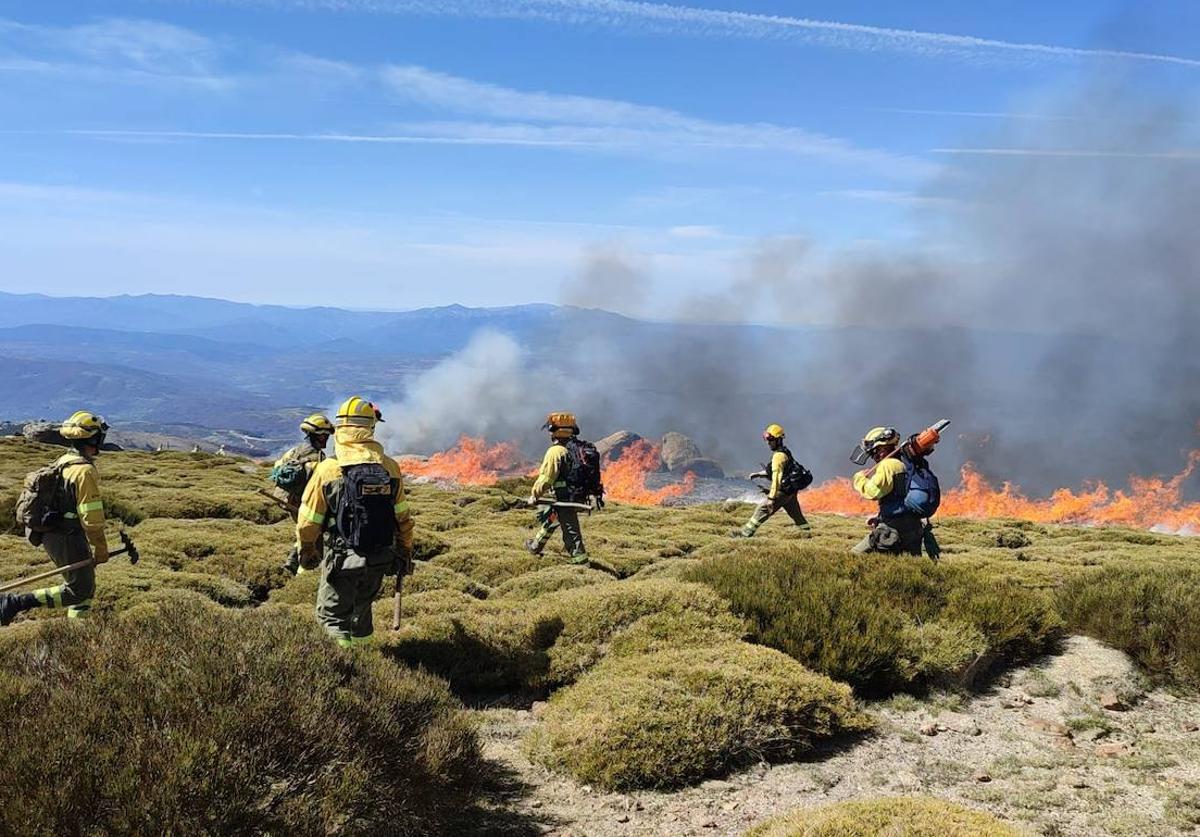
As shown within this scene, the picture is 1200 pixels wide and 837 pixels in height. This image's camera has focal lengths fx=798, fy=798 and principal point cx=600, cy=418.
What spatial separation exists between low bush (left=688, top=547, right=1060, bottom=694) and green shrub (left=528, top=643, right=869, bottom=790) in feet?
3.00

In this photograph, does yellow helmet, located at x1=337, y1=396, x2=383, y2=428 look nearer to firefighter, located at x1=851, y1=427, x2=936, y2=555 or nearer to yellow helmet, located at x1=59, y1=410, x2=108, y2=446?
yellow helmet, located at x1=59, y1=410, x2=108, y2=446

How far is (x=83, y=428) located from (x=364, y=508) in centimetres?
519

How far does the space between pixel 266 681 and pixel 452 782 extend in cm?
183

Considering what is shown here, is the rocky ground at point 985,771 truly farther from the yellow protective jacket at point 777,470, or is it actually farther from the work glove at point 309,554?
the yellow protective jacket at point 777,470

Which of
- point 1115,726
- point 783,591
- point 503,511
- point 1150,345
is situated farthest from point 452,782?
point 1150,345

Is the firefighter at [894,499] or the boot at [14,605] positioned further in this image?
the firefighter at [894,499]

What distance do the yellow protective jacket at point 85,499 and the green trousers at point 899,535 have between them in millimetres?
11599

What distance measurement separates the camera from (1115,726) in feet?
29.2

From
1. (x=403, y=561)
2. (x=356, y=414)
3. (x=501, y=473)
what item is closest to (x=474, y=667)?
(x=403, y=561)

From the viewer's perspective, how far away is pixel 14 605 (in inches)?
444

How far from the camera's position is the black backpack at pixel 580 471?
1678 cm

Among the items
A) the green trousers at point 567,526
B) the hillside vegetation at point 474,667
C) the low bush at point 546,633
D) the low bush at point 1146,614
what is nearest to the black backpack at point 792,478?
the hillside vegetation at point 474,667

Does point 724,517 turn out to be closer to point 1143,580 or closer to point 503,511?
point 503,511

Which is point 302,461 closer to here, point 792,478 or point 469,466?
point 792,478
